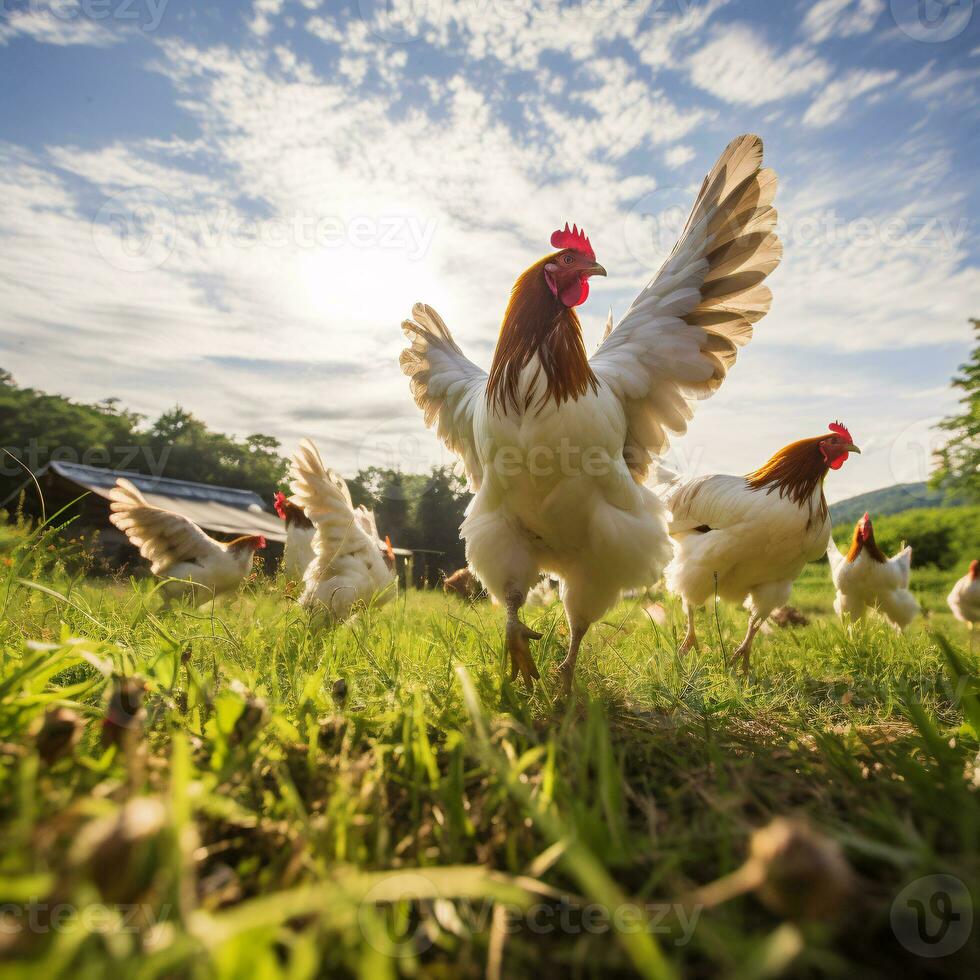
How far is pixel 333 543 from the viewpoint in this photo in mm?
6629

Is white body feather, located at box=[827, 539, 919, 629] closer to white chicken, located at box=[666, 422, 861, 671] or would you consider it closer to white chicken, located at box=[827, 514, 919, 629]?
white chicken, located at box=[827, 514, 919, 629]

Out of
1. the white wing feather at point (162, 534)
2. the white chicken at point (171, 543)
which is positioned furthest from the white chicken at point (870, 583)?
the white wing feather at point (162, 534)

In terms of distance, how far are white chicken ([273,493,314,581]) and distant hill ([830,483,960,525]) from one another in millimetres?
17287

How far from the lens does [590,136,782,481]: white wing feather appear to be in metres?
3.41

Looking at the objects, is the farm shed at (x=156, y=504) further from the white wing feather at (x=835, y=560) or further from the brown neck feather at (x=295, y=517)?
the white wing feather at (x=835, y=560)

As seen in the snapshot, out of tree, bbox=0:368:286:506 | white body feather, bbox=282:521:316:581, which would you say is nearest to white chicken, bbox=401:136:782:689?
white body feather, bbox=282:521:316:581

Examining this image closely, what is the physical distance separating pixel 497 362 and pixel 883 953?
2.91 m

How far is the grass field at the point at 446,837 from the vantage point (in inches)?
26.0

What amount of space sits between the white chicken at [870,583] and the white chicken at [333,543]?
5.65m

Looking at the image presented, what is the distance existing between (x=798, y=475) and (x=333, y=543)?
480 cm

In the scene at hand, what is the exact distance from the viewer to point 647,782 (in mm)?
1524

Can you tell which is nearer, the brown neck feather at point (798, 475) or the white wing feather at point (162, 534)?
the brown neck feather at point (798, 475)

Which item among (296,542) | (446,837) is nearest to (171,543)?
(296,542)

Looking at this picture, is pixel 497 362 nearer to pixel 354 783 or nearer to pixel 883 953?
pixel 354 783
